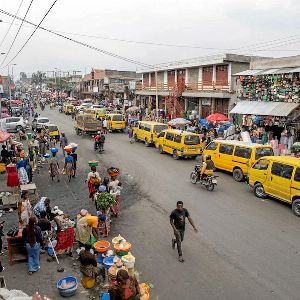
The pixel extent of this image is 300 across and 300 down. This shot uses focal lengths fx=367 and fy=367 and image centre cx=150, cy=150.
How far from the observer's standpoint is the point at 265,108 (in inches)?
995

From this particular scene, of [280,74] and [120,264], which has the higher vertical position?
[280,74]

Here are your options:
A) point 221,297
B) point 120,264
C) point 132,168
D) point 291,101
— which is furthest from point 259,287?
point 291,101

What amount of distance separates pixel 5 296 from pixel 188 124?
89.6ft

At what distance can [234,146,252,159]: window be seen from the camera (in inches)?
694

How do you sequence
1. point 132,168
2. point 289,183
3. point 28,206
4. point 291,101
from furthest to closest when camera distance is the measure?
1. point 291,101
2. point 132,168
3. point 289,183
4. point 28,206

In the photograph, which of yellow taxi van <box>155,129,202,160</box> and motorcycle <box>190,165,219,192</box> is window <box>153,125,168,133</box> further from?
motorcycle <box>190,165,219,192</box>

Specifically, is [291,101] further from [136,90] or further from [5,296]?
[136,90]

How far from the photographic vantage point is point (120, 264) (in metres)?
8.29

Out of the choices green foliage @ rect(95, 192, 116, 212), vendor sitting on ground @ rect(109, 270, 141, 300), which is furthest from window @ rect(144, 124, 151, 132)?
vendor sitting on ground @ rect(109, 270, 141, 300)

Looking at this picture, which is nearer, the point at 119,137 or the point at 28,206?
the point at 28,206

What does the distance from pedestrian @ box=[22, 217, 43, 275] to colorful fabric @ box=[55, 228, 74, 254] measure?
0.78 metres

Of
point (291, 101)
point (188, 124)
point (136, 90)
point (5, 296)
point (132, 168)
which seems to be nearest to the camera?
point (5, 296)

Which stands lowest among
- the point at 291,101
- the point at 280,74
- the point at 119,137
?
the point at 119,137

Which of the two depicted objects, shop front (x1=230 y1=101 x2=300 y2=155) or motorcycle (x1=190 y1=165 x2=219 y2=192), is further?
shop front (x1=230 y1=101 x2=300 y2=155)
